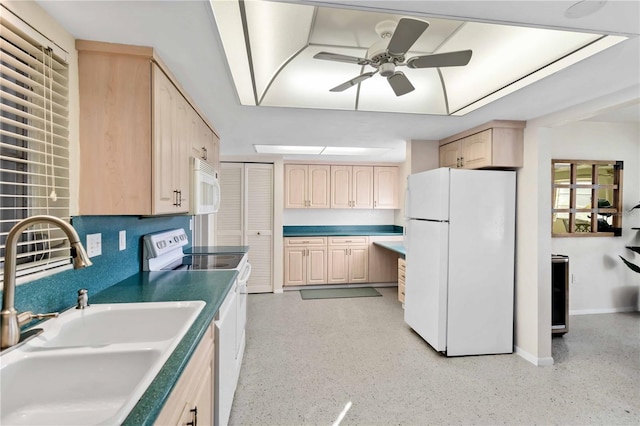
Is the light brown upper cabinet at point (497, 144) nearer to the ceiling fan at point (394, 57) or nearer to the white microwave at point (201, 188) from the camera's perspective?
the ceiling fan at point (394, 57)

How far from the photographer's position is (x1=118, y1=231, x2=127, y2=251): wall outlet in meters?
1.88

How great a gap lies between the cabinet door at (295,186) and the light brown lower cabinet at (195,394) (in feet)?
12.1

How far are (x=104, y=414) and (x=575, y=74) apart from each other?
2.70 metres

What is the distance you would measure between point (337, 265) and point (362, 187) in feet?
4.58

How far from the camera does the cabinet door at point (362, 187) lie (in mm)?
5293

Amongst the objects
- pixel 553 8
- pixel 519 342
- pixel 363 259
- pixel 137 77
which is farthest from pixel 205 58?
pixel 363 259

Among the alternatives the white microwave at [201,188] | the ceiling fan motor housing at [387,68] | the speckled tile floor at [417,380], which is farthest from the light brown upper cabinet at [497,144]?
the white microwave at [201,188]

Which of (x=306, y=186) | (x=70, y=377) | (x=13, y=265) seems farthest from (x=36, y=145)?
(x=306, y=186)

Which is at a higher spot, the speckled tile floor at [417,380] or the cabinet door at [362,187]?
the cabinet door at [362,187]

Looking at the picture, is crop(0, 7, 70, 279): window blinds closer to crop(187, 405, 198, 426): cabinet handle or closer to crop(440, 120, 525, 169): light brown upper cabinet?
crop(187, 405, 198, 426): cabinet handle

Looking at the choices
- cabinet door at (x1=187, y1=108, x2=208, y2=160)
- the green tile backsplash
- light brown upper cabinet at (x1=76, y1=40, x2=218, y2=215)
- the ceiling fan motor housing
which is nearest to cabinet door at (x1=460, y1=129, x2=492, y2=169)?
the ceiling fan motor housing

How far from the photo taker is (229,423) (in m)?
1.91

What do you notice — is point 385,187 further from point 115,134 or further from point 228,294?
point 115,134

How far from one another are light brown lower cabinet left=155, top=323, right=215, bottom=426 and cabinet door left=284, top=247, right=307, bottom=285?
133 inches
